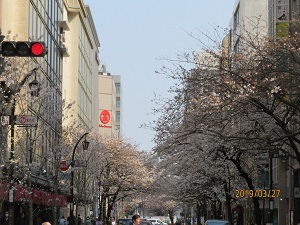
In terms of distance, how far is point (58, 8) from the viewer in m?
69.4

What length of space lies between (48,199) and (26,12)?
40.0 ft

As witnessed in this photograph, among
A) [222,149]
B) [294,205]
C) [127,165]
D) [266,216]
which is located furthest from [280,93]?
[127,165]

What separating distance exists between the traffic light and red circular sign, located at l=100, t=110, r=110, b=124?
131 m

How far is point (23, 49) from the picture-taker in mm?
15594

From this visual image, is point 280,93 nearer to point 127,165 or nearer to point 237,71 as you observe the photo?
point 237,71

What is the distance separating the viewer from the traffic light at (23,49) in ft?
50.8

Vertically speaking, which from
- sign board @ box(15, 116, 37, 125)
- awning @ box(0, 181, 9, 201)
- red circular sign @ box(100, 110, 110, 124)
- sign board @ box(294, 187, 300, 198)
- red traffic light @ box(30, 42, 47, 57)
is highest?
red circular sign @ box(100, 110, 110, 124)

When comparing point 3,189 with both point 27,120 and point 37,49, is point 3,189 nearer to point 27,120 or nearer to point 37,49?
point 27,120

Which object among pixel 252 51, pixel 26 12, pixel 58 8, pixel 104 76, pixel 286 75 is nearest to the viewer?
pixel 286 75

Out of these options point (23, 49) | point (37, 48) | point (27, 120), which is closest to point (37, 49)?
point (37, 48)

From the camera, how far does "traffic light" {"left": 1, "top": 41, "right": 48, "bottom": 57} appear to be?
15484 mm

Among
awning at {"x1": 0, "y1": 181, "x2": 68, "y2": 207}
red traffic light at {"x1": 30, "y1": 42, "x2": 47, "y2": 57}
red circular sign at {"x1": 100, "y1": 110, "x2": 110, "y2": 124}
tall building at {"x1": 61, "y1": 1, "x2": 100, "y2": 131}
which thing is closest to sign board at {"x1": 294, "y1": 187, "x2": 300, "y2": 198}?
awning at {"x1": 0, "y1": 181, "x2": 68, "y2": 207}

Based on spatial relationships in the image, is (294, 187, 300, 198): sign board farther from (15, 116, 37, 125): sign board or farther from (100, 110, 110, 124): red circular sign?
(100, 110, 110, 124): red circular sign

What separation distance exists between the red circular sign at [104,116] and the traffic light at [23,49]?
429 ft
